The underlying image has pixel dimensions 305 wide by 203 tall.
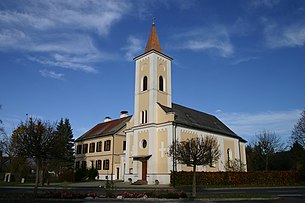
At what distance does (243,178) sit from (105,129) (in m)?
27.7

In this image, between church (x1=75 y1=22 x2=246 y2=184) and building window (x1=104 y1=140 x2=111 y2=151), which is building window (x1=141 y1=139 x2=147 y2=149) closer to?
church (x1=75 y1=22 x2=246 y2=184)

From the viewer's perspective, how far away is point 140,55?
131 feet

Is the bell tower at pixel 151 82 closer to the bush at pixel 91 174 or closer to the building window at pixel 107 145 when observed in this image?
the building window at pixel 107 145

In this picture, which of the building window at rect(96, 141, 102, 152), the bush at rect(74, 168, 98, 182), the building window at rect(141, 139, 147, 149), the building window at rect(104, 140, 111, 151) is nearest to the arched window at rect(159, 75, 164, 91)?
the building window at rect(141, 139, 147, 149)

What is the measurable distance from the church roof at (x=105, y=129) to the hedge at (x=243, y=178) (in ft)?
63.5

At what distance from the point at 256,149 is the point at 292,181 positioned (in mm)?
26775

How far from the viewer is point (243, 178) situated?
33531mm

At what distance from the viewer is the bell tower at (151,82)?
120 ft

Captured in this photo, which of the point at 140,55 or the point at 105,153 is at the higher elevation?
the point at 140,55

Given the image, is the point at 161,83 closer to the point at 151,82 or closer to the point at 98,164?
the point at 151,82

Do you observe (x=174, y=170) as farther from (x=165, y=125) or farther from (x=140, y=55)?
(x=140, y=55)

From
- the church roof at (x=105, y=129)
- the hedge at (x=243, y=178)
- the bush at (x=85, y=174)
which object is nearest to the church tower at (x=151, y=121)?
the hedge at (x=243, y=178)

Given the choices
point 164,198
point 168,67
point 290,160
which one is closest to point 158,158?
point 168,67

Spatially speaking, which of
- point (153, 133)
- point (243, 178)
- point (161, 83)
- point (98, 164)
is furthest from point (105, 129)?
point (243, 178)
